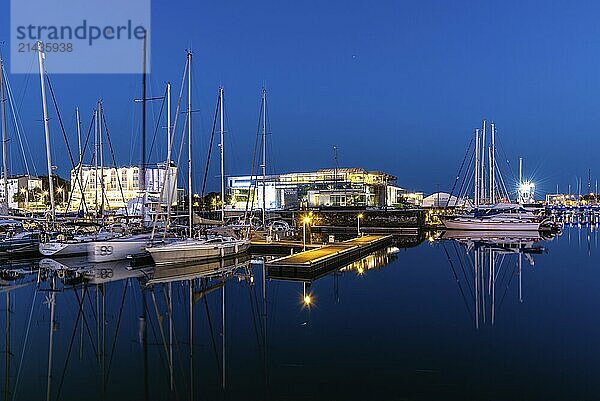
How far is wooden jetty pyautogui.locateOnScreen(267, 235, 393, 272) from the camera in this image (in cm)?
2434

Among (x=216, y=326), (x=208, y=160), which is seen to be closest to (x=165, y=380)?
(x=216, y=326)

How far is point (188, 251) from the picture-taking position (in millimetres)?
27484

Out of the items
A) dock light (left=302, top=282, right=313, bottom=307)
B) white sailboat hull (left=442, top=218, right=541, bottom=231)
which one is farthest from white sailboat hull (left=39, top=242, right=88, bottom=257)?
white sailboat hull (left=442, top=218, right=541, bottom=231)

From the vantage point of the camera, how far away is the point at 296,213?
70.3 meters

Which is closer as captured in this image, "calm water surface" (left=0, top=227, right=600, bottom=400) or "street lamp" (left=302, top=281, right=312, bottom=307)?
"calm water surface" (left=0, top=227, right=600, bottom=400)

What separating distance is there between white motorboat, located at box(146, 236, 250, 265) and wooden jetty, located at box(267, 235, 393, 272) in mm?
4769

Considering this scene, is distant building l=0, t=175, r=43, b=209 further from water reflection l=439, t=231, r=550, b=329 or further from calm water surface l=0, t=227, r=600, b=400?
water reflection l=439, t=231, r=550, b=329

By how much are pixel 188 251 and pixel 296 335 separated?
47.0ft

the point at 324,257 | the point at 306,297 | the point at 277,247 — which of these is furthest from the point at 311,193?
the point at 306,297

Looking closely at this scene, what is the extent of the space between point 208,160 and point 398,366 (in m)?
28.9

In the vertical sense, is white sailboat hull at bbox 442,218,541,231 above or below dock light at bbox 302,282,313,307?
above

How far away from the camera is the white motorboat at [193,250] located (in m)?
26.5

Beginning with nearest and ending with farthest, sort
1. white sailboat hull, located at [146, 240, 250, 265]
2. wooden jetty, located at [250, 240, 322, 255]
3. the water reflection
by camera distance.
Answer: the water reflection < white sailboat hull, located at [146, 240, 250, 265] < wooden jetty, located at [250, 240, 322, 255]

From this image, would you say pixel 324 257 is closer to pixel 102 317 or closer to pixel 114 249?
pixel 114 249
